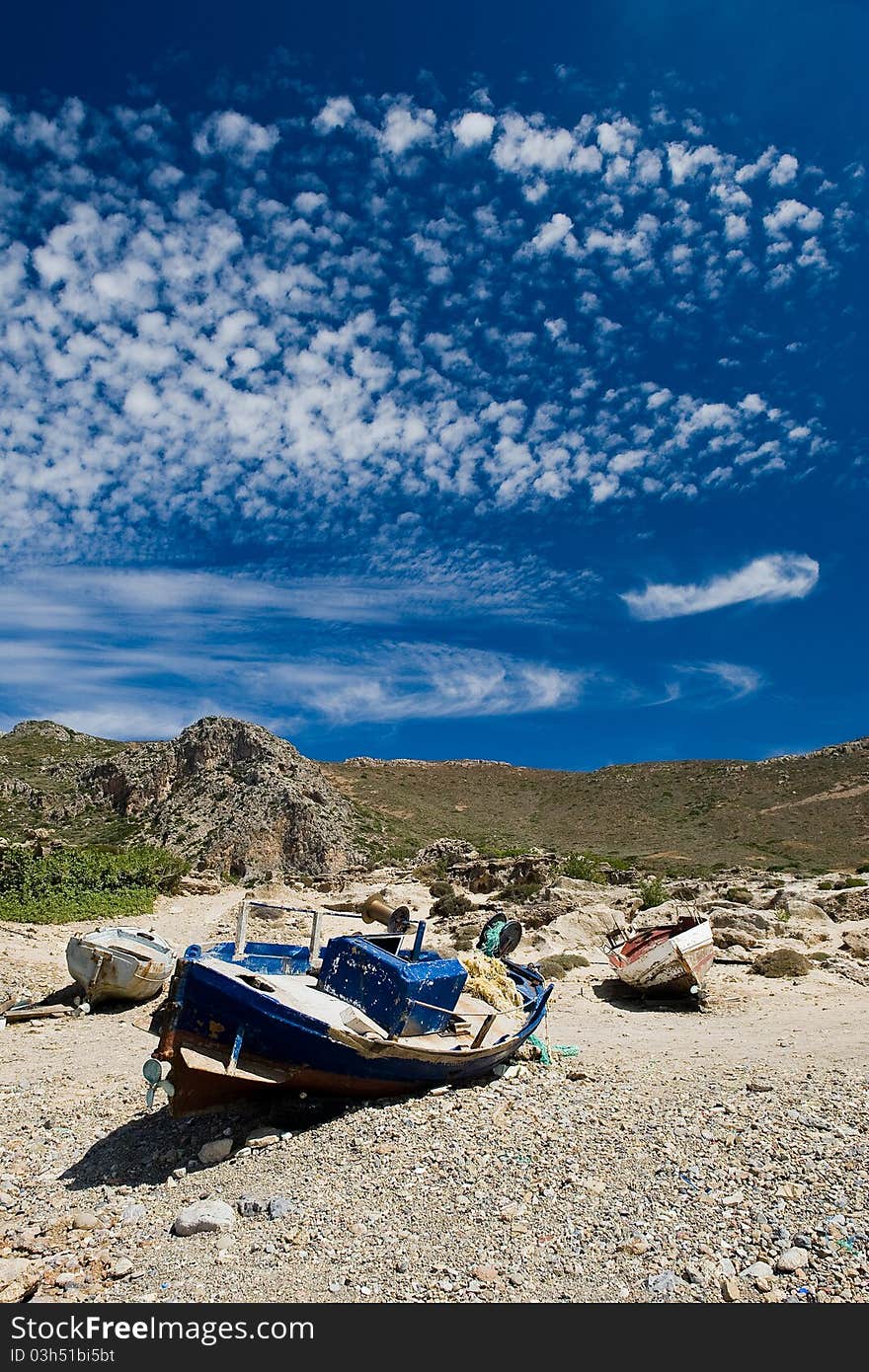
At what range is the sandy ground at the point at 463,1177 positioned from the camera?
554 cm

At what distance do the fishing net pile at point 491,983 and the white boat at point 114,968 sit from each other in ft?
23.9

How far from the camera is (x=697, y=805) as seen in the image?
234ft

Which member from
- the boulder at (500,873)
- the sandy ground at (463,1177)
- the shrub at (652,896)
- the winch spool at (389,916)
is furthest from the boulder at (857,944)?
the winch spool at (389,916)

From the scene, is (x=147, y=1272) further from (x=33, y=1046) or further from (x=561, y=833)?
(x=561, y=833)

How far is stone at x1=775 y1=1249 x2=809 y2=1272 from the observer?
5.46 m

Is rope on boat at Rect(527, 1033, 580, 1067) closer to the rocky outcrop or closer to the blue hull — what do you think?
the blue hull

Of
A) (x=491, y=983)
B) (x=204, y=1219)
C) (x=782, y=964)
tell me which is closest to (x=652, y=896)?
(x=782, y=964)

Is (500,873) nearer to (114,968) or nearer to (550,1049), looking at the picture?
(114,968)

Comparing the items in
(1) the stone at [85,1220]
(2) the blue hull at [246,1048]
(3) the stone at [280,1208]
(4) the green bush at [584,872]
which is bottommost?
(1) the stone at [85,1220]

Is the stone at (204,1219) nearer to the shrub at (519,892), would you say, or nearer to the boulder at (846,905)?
the shrub at (519,892)

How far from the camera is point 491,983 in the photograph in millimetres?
12086

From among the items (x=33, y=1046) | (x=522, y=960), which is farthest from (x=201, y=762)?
(x=33, y=1046)

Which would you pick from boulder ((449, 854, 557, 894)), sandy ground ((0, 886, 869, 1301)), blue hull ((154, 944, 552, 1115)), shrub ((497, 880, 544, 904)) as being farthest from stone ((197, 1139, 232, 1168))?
boulder ((449, 854, 557, 894))
